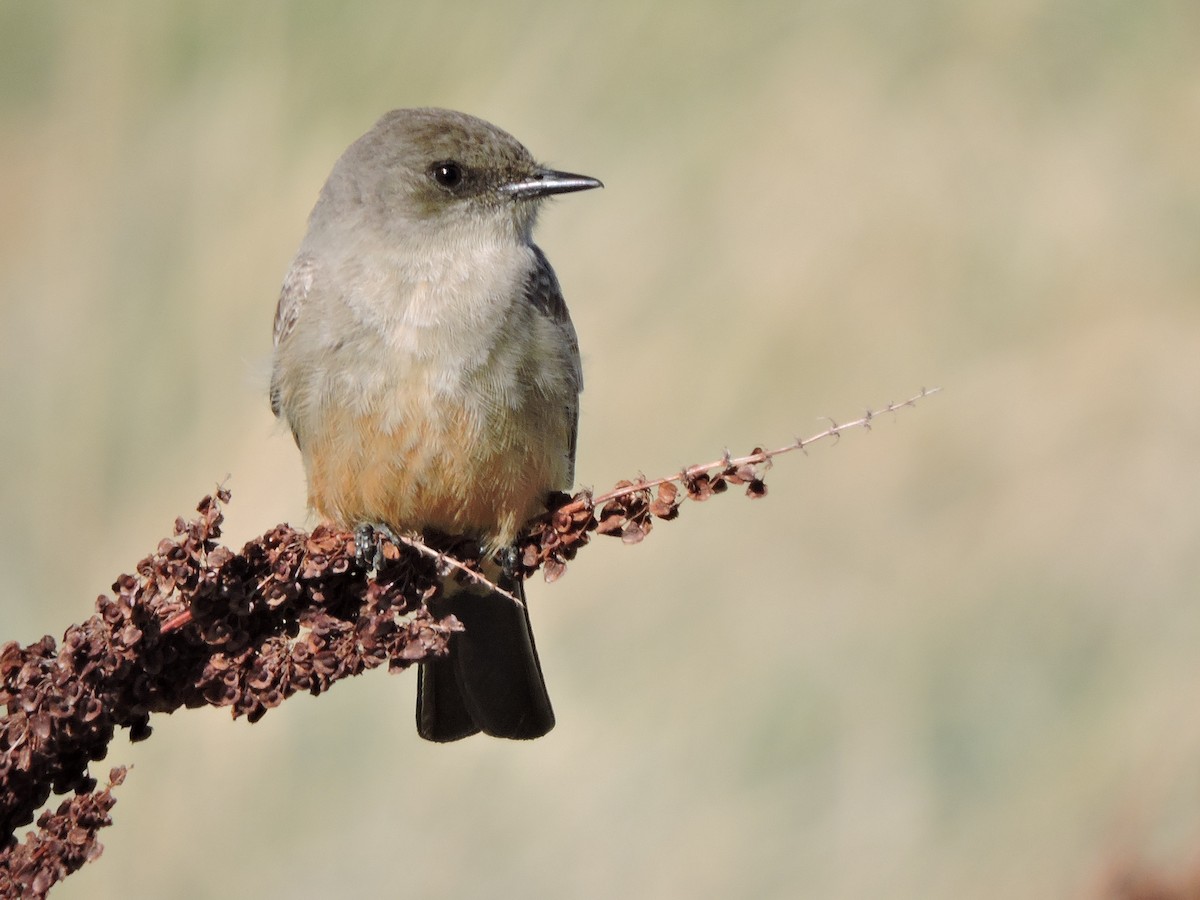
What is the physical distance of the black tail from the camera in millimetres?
4609

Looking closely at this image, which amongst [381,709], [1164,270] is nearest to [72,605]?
[381,709]

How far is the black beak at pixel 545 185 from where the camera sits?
15.1 feet

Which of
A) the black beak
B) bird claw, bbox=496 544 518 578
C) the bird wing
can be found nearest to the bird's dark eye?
the black beak

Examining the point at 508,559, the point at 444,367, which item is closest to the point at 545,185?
the point at 444,367

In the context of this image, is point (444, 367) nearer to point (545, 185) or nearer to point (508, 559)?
point (508, 559)

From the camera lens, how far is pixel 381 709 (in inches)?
217

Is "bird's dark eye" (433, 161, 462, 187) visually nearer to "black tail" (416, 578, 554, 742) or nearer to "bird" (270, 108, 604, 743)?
"bird" (270, 108, 604, 743)

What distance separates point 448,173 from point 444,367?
2.61ft

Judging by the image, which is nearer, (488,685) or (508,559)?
(508,559)

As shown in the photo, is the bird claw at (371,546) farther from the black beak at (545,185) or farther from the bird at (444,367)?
the black beak at (545,185)

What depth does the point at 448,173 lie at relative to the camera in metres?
4.64

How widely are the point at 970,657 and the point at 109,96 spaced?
11.9ft

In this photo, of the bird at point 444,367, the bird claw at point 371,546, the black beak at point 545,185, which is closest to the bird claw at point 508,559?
the bird at point 444,367

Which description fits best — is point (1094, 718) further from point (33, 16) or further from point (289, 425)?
point (33, 16)
